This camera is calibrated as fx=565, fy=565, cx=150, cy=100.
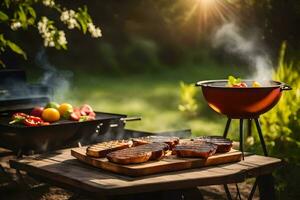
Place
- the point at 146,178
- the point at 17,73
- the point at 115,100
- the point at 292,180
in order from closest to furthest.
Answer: the point at 146,178 → the point at 292,180 → the point at 17,73 → the point at 115,100

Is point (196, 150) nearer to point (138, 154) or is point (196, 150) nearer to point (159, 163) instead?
point (159, 163)

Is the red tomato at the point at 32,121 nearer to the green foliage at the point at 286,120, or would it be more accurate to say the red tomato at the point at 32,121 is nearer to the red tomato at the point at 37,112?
the red tomato at the point at 37,112

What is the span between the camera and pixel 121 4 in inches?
588

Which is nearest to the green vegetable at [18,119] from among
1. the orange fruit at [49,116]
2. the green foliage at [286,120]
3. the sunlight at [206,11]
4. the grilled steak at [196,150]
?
the orange fruit at [49,116]

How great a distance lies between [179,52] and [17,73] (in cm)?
1173

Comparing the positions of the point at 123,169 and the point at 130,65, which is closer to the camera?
the point at 123,169

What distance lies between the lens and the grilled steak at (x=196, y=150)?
3.58 meters

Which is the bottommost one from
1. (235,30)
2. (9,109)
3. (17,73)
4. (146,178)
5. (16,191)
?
(16,191)

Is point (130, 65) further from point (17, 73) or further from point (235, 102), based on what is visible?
point (235, 102)

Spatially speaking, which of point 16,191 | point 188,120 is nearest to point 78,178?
point 16,191

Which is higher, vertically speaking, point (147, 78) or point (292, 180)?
point (147, 78)

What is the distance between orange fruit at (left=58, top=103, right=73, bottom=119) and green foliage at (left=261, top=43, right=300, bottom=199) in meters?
2.22

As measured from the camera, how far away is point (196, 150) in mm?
3621

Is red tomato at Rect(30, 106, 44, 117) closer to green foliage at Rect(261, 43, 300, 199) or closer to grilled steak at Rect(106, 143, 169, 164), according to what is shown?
grilled steak at Rect(106, 143, 169, 164)
